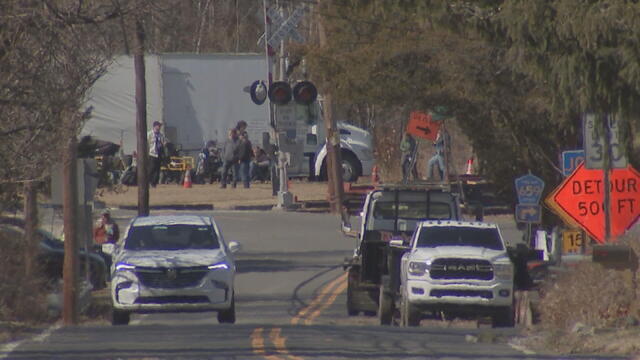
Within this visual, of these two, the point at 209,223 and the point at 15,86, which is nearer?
the point at 15,86

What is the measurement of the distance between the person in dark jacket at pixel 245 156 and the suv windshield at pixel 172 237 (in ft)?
70.5

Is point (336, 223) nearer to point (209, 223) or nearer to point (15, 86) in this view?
point (209, 223)

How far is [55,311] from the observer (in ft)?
79.3

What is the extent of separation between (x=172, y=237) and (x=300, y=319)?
296 centimetres

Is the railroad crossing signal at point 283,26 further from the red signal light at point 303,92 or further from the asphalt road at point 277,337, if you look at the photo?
the asphalt road at point 277,337

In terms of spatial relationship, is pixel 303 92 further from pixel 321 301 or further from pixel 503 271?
pixel 503 271

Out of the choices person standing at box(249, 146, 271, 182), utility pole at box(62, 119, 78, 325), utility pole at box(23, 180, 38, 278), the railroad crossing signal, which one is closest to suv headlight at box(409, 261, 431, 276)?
utility pole at box(62, 119, 78, 325)

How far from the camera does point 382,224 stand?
76.3 feet

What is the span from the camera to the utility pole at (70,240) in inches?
883

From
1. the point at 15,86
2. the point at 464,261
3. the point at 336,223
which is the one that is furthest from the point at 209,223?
the point at 336,223

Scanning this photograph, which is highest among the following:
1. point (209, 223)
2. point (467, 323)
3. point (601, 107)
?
point (601, 107)

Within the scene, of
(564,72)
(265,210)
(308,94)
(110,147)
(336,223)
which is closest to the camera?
(564,72)

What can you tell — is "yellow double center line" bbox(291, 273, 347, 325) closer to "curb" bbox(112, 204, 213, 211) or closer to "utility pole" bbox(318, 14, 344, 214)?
"utility pole" bbox(318, 14, 344, 214)

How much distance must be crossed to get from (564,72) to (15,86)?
6.86m
